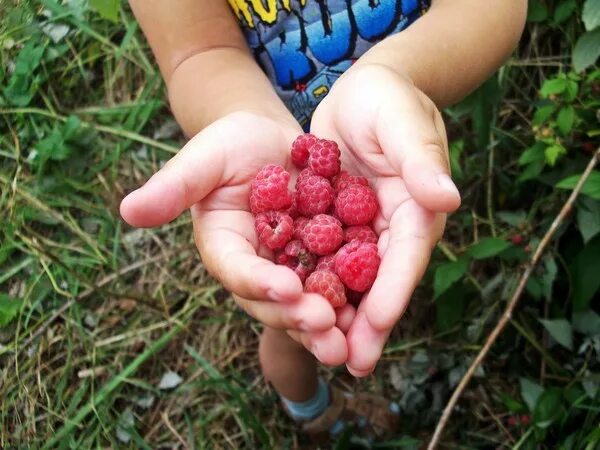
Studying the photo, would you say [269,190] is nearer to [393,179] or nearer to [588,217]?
[393,179]

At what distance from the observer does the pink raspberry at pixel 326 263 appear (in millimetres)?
944

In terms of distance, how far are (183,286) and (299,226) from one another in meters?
0.97

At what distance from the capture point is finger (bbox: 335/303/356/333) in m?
0.86

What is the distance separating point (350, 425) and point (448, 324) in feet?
1.13

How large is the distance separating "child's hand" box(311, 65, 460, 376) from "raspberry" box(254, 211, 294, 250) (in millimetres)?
141

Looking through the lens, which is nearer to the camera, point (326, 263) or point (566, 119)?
point (326, 263)

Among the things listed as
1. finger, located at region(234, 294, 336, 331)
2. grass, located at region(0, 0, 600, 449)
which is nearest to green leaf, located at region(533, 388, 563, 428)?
grass, located at region(0, 0, 600, 449)

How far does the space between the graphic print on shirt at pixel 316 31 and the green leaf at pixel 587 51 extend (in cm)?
39

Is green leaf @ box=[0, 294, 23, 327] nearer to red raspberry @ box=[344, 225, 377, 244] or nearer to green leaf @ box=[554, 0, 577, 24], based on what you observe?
red raspberry @ box=[344, 225, 377, 244]

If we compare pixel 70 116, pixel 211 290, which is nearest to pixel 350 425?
pixel 211 290

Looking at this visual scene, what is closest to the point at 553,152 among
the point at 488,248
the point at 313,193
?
the point at 488,248

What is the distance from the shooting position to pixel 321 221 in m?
0.98

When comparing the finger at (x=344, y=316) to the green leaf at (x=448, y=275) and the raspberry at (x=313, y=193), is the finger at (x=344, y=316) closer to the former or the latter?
the raspberry at (x=313, y=193)

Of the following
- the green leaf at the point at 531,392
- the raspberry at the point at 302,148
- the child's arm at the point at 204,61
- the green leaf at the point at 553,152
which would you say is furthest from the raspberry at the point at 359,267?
the green leaf at the point at 531,392
